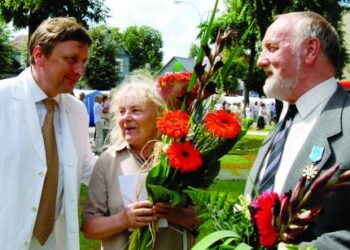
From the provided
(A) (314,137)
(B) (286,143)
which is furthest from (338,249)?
(B) (286,143)

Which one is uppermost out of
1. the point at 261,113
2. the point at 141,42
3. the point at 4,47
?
the point at 4,47

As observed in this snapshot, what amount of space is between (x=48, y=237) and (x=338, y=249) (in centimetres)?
183

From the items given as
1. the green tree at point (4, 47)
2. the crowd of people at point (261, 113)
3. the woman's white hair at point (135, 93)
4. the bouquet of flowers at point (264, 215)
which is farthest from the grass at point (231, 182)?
the green tree at point (4, 47)

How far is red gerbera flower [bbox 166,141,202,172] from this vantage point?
240 centimetres

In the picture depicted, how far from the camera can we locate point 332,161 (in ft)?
7.48

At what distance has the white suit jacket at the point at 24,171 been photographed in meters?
2.89

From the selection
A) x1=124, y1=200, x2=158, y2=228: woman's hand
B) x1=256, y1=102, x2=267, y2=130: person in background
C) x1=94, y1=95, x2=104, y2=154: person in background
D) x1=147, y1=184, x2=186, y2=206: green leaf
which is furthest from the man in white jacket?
x1=256, y1=102, x2=267, y2=130: person in background

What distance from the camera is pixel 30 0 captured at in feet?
75.8

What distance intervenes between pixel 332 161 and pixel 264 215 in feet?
2.62

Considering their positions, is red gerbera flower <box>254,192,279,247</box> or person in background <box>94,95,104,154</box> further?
person in background <box>94,95,104,154</box>

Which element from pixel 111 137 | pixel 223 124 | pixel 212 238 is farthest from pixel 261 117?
pixel 212 238

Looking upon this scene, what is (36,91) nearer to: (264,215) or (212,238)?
(212,238)

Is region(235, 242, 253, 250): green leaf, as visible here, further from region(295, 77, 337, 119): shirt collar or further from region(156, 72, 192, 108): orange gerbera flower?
region(295, 77, 337, 119): shirt collar

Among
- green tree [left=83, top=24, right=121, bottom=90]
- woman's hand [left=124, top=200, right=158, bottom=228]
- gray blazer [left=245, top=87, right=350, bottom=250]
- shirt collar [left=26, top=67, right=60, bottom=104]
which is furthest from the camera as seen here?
green tree [left=83, top=24, right=121, bottom=90]
